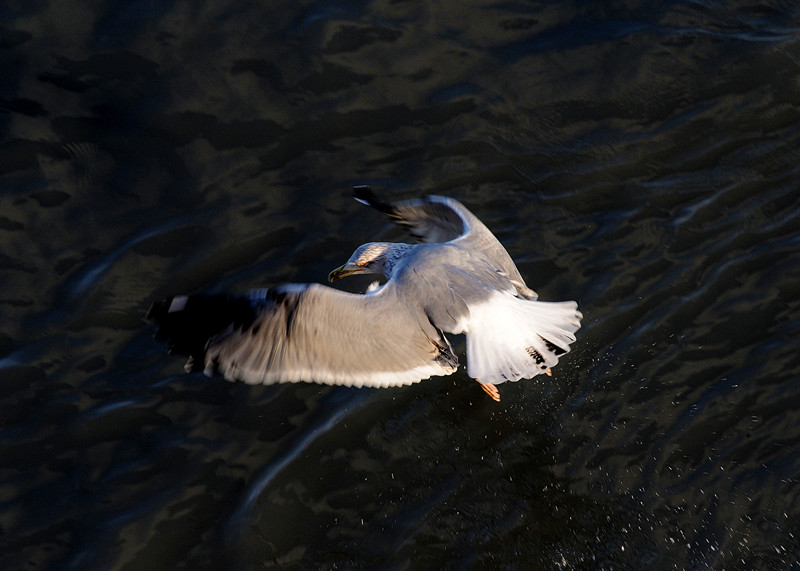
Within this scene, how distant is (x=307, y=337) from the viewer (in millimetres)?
4113

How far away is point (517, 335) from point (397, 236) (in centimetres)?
165

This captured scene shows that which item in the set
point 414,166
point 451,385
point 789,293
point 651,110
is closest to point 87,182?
point 414,166

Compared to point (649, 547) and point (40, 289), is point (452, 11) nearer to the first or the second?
point (40, 289)

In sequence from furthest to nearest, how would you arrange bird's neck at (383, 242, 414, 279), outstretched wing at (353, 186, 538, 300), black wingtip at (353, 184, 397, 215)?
black wingtip at (353, 184, 397, 215), bird's neck at (383, 242, 414, 279), outstretched wing at (353, 186, 538, 300)

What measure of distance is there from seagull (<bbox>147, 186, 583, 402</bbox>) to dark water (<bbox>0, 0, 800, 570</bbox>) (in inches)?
19.7

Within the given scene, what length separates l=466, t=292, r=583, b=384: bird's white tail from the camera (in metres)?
4.31

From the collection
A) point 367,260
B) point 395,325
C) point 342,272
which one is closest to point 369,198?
point 367,260

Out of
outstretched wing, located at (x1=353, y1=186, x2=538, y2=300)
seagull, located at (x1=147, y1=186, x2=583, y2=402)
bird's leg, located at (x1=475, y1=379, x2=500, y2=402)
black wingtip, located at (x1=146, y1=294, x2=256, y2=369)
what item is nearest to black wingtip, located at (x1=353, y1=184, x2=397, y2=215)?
outstretched wing, located at (x1=353, y1=186, x2=538, y2=300)

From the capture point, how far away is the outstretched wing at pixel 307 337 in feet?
12.9

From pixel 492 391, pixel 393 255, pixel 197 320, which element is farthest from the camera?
pixel 393 255

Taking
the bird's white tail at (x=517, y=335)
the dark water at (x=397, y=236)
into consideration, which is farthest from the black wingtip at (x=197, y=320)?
the bird's white tail at (x=517, y=335)

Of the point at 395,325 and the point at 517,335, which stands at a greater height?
the point at 395,325

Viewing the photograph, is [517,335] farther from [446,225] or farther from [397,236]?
[397,236]

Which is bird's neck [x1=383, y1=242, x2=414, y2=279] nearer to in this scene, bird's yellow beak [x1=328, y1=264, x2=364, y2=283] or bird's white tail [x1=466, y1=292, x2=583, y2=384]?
bird's yellow beak [x1=328, y1=264, x2=364, y2=283]
